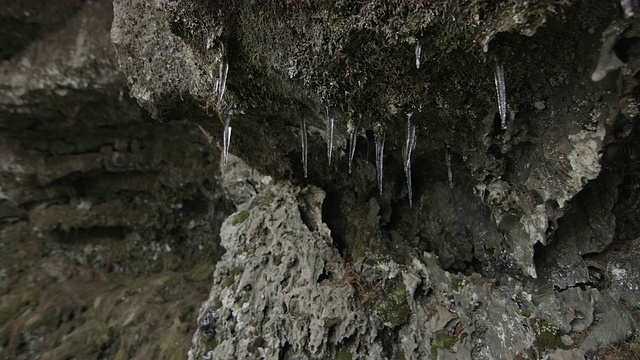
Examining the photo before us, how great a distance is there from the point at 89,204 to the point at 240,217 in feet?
18.8

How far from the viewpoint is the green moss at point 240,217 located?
4914 mm

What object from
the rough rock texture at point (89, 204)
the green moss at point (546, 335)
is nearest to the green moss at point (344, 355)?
the green moss at point (546, 335)

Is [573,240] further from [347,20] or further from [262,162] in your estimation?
[262,162]

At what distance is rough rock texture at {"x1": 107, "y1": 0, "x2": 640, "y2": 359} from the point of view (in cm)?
241

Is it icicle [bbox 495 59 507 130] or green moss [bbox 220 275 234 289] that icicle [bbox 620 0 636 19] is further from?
green moss [bbox 220 275 234 289]

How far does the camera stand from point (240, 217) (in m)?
4.96

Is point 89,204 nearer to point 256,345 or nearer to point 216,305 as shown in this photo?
point 216,305

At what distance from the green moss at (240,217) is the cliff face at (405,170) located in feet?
0.09

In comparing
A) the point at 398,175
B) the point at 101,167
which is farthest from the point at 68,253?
the point at 398,175

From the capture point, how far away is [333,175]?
4.64m

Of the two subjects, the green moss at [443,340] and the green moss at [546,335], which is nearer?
the green moss at [546,335]

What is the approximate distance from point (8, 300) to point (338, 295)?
7.29 metres

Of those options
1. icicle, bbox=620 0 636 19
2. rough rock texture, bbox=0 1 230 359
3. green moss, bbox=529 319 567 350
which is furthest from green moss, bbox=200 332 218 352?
icicle, bbox=620 0 636 19

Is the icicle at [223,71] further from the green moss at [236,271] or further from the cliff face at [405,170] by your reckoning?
the green moss at [236,271]
